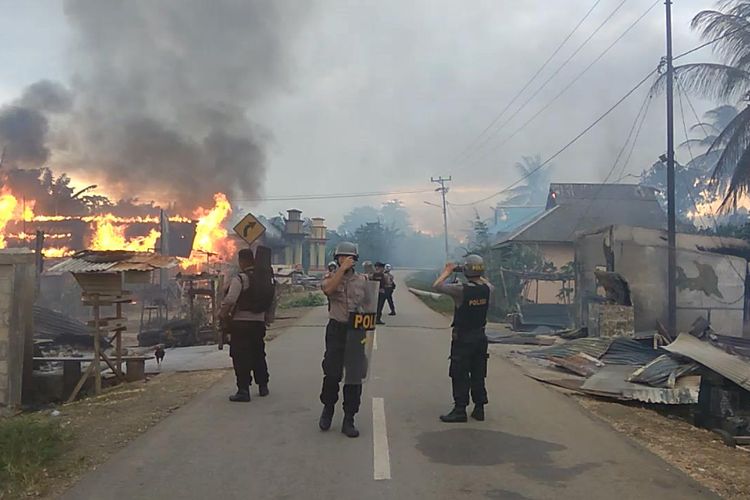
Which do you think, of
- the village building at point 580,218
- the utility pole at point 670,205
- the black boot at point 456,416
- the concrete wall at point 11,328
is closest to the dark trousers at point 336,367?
the black boot at point 456,416

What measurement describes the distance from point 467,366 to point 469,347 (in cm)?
18

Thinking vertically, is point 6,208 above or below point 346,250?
above

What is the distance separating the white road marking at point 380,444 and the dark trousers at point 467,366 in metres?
0.80

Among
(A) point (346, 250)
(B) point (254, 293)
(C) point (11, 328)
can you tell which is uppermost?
(A) point (346, 250)

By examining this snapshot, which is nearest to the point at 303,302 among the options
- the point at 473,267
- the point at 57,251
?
the point at 57,251

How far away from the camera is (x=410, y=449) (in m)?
5.59

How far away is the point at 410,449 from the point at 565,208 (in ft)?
98.1

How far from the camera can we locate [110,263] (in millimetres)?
9453

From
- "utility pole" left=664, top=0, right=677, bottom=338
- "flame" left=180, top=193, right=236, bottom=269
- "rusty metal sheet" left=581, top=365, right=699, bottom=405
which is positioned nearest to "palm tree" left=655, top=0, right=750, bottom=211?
"utility pole" left=664, top=0, right=677, bottom=338

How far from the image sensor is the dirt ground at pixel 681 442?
494cm

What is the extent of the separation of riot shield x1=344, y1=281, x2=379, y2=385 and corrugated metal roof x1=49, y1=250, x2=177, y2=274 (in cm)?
445

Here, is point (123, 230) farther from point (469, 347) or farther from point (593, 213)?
point (469, 347)

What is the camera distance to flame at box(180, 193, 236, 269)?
108 feet

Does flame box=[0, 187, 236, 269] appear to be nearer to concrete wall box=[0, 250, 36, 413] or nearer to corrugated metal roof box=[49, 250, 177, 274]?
corrugated metal roof box=[49, 250, 177, 274]
